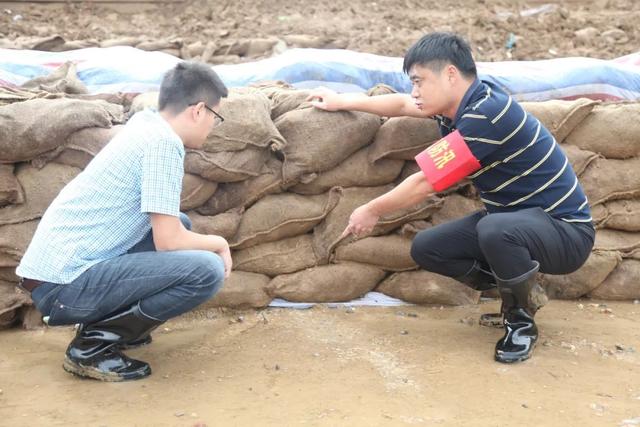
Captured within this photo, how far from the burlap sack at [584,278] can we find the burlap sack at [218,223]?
1.26 metres

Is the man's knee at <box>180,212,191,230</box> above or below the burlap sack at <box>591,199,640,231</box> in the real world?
above

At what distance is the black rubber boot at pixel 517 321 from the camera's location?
8.79 ft

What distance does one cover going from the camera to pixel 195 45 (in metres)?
5.74

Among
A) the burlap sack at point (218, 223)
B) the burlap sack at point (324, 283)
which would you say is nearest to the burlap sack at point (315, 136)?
the burlap sack at point (218, 223)

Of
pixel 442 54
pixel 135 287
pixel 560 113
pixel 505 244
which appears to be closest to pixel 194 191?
pixel 135 287

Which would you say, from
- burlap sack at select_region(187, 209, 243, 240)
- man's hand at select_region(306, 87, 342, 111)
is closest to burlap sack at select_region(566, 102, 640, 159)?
man's hand at select_region(306, 87, 342, 111)

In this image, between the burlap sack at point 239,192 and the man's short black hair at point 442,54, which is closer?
the man's short black hair at point 442,54

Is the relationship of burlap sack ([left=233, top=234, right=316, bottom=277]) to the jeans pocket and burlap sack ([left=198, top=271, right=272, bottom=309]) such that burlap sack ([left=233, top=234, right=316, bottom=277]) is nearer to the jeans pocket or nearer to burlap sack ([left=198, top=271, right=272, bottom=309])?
burlap sack ([left=198, top=271, right=272, bottom=309])

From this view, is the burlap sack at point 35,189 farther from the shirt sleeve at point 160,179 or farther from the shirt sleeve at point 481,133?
the shirt sleeve at point 481,133

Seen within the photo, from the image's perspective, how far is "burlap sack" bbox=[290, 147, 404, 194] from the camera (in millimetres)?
3172

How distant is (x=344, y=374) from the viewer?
2.59 meters

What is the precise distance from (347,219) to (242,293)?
498mm

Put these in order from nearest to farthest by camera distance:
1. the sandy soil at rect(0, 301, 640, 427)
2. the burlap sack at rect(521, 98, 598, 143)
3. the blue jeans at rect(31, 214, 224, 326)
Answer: the sandy soil at rect(0, 301, 640, 427) → the blue jeans at rect(31, 214, 224, 326) → the burlap sack at rect(521, 98, 598, 143)

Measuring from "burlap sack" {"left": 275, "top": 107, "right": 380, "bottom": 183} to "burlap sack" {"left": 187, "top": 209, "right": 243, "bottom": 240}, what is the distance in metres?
0.24
